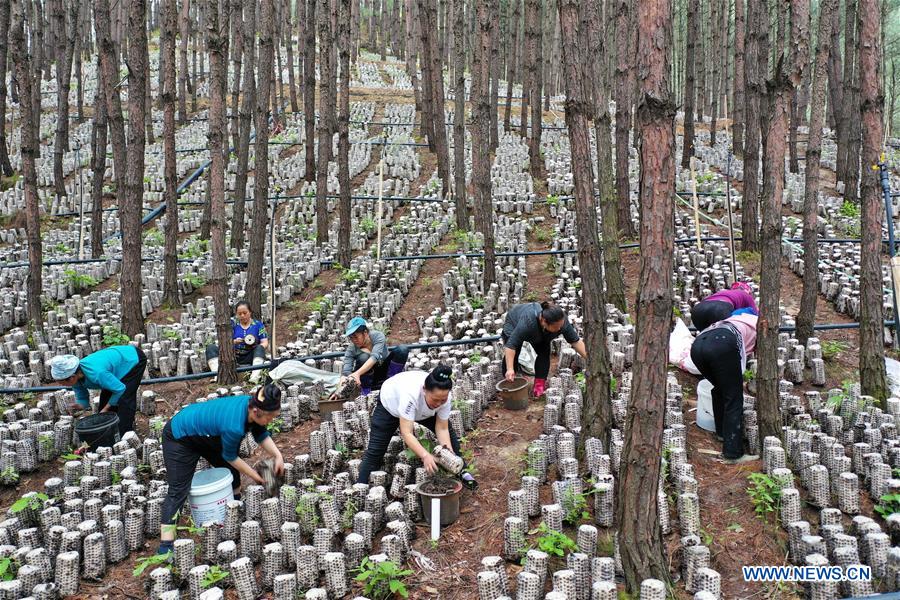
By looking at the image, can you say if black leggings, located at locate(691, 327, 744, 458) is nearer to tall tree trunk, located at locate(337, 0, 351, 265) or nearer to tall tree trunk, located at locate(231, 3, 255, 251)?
tall tree trunk, located at locate(337, 0, 351, 265)

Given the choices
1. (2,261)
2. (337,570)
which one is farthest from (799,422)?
(2,261)

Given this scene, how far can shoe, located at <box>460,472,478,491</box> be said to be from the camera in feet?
14.9

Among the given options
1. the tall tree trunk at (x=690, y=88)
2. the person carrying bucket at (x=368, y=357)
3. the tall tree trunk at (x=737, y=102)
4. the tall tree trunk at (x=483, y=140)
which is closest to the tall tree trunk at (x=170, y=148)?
the tall tree trunk at (x=483, y=140)

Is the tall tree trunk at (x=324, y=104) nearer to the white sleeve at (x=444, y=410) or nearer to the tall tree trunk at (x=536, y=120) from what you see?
the tall tree trunk at (x=536, y=120)

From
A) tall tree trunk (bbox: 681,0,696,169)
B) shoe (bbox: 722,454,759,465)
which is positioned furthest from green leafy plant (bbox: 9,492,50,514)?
tall tree trunk (bbox: 681,0,696,169)

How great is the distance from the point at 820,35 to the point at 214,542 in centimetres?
695

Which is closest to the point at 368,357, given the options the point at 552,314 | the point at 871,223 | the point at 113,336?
the point at 552,314

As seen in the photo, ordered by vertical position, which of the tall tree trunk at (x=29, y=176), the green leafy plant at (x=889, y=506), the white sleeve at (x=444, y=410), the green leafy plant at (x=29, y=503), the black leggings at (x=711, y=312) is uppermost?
the tall tree trunk at (x=29, y=176)

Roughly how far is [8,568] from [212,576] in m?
1.24

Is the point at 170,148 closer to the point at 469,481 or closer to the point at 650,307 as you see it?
the point at 469,481

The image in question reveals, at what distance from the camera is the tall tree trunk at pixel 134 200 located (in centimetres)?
805

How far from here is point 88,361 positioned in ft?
17.8

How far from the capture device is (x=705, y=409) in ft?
17.8

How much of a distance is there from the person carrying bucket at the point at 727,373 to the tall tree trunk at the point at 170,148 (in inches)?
271
